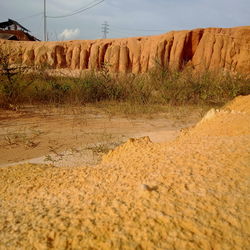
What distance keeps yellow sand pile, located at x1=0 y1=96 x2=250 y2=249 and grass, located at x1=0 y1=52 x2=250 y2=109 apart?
6.60 metres

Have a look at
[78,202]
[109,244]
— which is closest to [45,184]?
[78,202]

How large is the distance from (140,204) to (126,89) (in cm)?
850

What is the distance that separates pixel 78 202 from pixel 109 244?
0.21 metres

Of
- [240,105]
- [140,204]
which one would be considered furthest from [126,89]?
[140,204]

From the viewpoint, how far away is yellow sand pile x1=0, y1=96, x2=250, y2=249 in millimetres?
504

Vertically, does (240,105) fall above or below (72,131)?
above

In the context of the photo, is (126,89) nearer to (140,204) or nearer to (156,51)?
(140,204)

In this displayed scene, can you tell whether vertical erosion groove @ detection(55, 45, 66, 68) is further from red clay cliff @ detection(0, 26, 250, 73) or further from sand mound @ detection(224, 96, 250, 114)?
sand mound @ detection(224, 96, 250, 114)

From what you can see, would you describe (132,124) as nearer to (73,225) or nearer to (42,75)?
(73,225)

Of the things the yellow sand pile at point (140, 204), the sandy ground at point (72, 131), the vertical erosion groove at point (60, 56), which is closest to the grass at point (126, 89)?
the sandy ground at point (72, 131)

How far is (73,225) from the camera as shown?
555 mm

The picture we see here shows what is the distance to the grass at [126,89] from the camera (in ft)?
26.0

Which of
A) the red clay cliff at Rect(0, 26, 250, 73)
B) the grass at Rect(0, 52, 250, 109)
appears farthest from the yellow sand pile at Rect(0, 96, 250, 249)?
the red clay cliff at Rect(0, 26, 250, 73)

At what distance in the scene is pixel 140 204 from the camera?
2.00ft
